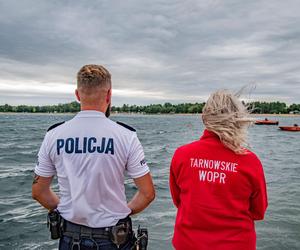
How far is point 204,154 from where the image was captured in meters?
3.43

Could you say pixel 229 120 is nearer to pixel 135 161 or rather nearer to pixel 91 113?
pixel 135 161

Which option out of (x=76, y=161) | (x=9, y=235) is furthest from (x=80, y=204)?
(x=9, y=235)

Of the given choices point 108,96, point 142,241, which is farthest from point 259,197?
point 108,96

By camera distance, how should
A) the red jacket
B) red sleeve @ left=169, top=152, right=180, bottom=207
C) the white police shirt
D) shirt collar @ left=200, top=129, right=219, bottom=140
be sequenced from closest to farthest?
the white police shirt < the red jacket < shirt collar @ left=200, top=129, right=219, bottom=140 < red sleeve @ left=169, top=152, right=180, bottom=207

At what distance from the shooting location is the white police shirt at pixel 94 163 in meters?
3.25

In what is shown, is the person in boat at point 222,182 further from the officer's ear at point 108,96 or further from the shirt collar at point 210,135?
the officer's ear at point 108,96

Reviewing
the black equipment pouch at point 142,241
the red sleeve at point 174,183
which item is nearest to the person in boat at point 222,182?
the red sleeve at point 174,183

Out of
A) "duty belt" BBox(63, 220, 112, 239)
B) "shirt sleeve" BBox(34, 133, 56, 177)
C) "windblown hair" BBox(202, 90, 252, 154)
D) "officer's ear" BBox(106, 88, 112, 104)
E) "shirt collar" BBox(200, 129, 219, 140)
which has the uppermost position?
"officer's ear" BBox(106, 88, 112, 104)

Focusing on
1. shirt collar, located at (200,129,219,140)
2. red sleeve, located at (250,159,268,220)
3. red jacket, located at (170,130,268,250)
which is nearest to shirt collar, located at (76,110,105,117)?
red jacket, located at (170,130,268,250)

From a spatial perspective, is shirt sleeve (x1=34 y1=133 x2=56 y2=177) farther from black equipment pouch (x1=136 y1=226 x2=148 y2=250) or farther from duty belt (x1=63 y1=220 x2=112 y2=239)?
black equipment pouch (x1=136 y1=226 x2=148 y2=250)

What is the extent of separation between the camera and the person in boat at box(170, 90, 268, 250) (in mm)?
3363

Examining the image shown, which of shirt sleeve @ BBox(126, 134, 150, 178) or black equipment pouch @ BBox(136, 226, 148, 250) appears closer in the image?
shirt sleeve @ BBox(126, 134, 150, 178)

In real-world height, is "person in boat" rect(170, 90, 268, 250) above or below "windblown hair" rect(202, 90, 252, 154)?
below

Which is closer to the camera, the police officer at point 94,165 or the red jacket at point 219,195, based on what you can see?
the police officer at point 94,165
